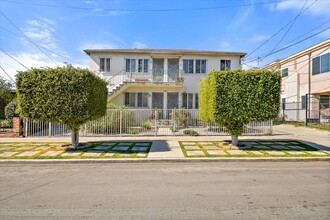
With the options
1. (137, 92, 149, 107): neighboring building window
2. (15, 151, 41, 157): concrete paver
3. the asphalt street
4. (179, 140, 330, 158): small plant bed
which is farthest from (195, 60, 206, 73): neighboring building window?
(15, 151, 41, 157): concrete paver

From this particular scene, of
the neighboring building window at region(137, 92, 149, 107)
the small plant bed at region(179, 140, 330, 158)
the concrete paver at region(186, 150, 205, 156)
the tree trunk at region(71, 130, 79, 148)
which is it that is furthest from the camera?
the neighboring building window at region(137, 92, 149, 107)

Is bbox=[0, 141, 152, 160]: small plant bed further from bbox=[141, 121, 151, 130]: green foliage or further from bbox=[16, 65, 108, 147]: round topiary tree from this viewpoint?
bbox=[141, 121, 151, 130]: green foliage

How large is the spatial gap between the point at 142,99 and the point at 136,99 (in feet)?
1.95

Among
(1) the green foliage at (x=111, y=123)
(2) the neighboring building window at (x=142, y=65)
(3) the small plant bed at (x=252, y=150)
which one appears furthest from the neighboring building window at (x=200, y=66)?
(3) the small plant bed at (x=252, y=150)

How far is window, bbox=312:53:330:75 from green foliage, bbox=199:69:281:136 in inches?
584

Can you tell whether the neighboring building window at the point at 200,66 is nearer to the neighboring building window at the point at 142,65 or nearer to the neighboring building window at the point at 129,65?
the neighboring building window at the point at 142,65

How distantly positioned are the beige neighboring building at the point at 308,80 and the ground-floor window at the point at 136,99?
12.8m

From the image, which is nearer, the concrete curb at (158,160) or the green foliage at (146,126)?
the concrete curb at (158,160)

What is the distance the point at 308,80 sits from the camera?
21.2m

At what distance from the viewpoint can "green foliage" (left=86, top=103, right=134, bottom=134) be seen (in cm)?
1273

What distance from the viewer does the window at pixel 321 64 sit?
18.7m

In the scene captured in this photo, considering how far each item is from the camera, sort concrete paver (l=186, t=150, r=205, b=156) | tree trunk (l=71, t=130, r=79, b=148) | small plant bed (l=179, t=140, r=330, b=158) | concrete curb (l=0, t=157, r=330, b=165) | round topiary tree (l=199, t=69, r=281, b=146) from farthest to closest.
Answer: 1. tree trunk (l=71, t=130, r=79, b=148)
2. round topiary tree (l=199, t=69, r=281, b=146)
3. concrete paver (l=186, t=150, r=205, b=156)
4. small plant bed (l=179, t=140, r=330, b=158)
5. concrete curb (l=0, t=157, r=330, b=165)

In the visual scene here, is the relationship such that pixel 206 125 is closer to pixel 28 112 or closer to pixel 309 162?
pixel 309 162

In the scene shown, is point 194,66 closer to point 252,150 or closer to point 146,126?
point 146,126
